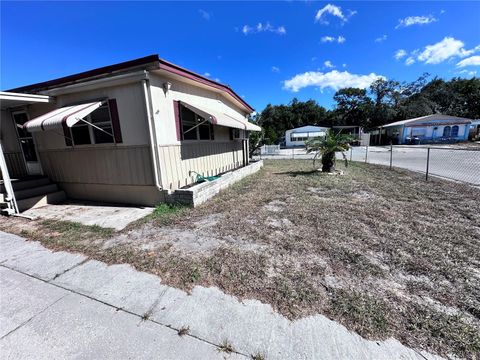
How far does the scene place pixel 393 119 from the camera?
4184cm

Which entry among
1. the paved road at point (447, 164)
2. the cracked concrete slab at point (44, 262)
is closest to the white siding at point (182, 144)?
the cracked concrete slab at point (44, 262)

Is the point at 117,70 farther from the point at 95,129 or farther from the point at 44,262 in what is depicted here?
the point at 44,262

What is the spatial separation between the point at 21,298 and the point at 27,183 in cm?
546

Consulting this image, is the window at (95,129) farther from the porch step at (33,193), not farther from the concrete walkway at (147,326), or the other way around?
the concrete walkway at (147,326)

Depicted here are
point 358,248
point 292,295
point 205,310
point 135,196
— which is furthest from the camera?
point 135,196

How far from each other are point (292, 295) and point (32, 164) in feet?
29.6

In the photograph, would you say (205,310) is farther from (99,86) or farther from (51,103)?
(51,103)

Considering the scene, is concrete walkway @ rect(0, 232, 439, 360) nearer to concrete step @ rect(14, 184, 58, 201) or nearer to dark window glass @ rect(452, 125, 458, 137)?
concrete step @ rect(14, 184, 58, 201)

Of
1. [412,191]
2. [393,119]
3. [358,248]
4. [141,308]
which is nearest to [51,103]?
[141,308]

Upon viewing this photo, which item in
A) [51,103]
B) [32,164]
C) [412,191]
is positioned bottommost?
[412,191]

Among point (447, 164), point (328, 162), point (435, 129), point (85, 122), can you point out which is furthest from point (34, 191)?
point (435, 129)

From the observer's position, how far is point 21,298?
2619 millimetres

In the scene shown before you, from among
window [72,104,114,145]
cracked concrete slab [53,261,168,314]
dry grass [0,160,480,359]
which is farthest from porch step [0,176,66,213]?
cracked concrete slab [53,261,168,314]

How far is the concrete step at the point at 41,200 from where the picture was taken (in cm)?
595
